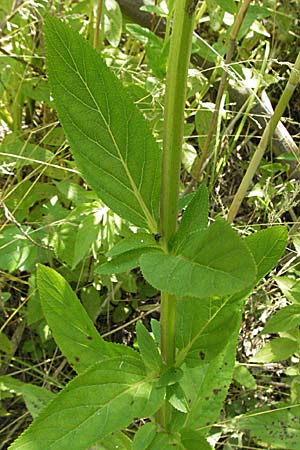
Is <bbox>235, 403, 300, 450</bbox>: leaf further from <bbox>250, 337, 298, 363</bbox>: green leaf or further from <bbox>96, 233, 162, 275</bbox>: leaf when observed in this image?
<bbox>96, 233, 162, 275</bbox>: leaf

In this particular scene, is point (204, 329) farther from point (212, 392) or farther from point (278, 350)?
point (278, 350)

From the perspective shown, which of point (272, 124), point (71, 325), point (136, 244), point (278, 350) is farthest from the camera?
point (278, 350)

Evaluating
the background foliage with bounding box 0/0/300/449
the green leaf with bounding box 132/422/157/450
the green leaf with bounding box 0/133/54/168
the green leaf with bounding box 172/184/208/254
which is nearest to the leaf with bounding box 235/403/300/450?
the background foliage with bounding box 0/0/300/449

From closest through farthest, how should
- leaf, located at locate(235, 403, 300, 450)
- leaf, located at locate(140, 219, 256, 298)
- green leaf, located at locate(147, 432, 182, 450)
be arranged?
leaf, located at locate(140, 219, 256, 298), green leaf, located at locate(147, 432, 182, 450), leaf, located at locate(235, 403, 300, 450)

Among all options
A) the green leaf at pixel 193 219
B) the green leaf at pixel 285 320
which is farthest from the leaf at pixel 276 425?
the green leaf at pixel 193 219

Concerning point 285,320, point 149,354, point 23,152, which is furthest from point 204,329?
point 23,152

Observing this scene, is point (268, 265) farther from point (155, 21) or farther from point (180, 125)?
point (155, 21)
